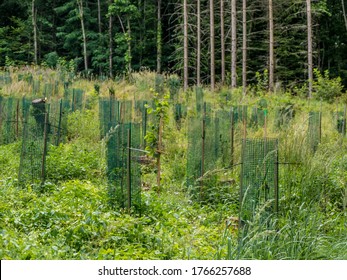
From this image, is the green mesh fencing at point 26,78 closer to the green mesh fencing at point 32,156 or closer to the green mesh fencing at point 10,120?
the green mesh fencing at point 10,120

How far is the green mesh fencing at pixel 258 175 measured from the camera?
17.7ft

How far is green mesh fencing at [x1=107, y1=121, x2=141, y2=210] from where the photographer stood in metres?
6.09

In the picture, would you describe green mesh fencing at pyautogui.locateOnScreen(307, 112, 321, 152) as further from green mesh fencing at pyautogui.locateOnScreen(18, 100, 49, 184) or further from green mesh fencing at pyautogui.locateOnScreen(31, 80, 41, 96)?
green mesh fencing at pyautogui.locateOnScreen(31, 80, 41, 96)

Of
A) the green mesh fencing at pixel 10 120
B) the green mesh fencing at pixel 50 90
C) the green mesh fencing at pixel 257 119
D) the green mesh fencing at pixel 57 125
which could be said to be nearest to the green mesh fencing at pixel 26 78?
the green mesh fencing at pixel 50 90

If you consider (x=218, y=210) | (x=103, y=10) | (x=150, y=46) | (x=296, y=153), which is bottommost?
(x=218, y=210)

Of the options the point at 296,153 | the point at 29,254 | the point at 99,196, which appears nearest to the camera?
the point at 29,254

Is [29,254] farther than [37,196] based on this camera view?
No

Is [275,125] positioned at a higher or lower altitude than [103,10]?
lower

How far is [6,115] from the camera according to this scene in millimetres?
10859

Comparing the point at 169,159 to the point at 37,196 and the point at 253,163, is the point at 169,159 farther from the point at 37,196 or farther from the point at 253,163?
the point at 253,163

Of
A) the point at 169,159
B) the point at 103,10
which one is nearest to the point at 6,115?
the point at 169,159

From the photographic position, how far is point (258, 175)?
555 cm
